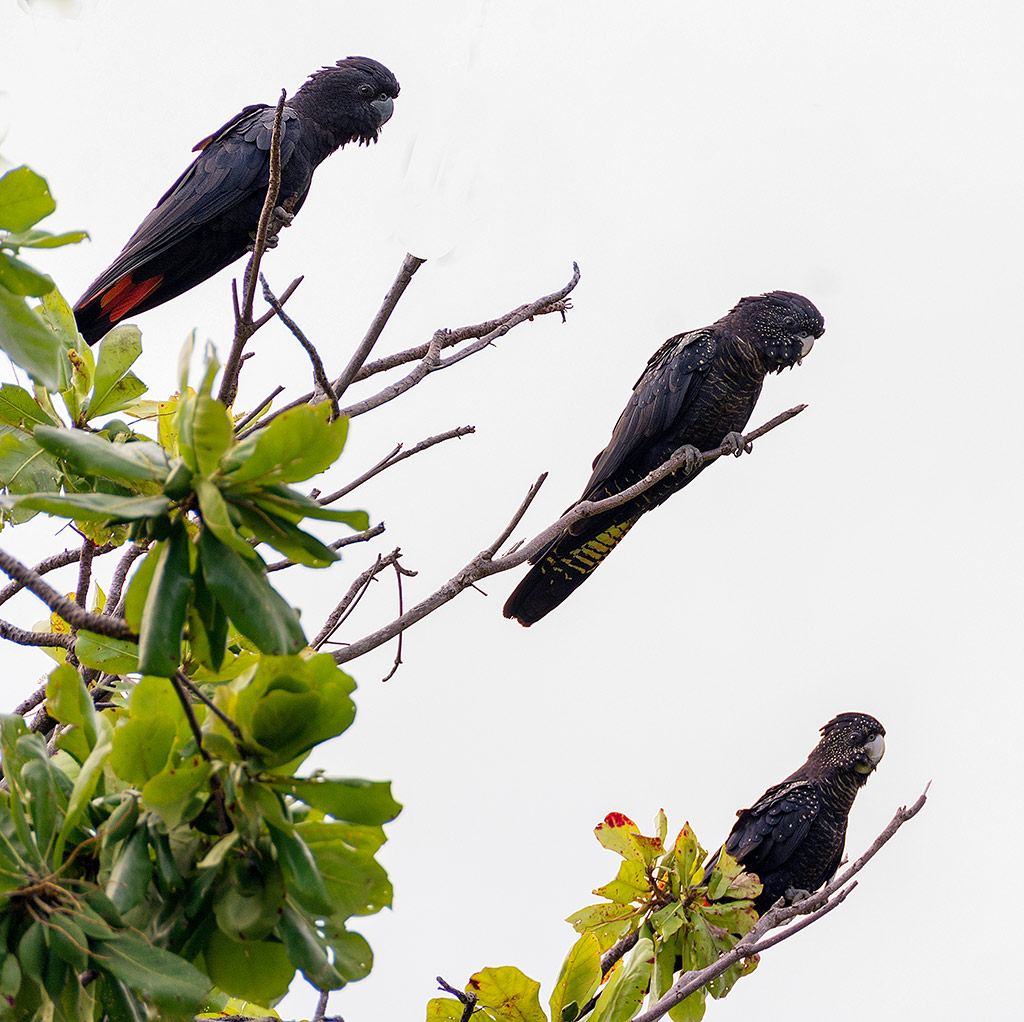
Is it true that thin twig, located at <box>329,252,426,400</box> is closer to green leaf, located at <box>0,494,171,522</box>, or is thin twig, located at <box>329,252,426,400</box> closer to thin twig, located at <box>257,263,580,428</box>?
thin twig, located at <box>257,263,580,428</box>

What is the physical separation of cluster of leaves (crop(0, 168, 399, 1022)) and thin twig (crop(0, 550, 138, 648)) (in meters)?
0.02

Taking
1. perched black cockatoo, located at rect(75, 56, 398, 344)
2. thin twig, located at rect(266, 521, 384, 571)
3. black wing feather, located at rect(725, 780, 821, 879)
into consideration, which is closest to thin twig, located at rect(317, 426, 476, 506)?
thin twig, located at rect(266, 521, 384, 571)

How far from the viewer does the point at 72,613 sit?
1.20 meters

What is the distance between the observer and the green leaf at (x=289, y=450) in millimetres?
1126

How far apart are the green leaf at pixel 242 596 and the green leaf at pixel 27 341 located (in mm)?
428

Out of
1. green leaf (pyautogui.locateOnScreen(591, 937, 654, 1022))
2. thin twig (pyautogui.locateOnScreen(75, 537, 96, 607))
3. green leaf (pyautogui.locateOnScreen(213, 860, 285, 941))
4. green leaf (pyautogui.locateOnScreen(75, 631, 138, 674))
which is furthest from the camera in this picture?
green leaf (pyautogui.locateOnScreen(591, 937, 654, 1022))

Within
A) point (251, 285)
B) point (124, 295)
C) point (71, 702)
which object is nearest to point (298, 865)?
point (71, 702)

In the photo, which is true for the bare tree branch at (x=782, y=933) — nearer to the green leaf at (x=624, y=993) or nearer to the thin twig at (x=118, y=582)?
the green leaf at (x=624, y=993)

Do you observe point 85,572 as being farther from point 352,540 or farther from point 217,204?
point 217,204

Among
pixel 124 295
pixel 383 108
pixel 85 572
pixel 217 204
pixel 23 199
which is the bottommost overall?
pixel 85 572

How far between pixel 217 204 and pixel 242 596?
11.1 feet

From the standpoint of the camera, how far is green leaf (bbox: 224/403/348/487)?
3.69 ft

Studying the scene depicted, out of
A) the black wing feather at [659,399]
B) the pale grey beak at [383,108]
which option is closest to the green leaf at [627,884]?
the black wing feather at [659,399]

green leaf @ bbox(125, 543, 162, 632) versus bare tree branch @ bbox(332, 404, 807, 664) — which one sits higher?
bare tree branch @ bbox(332, 404, 807, 664)
